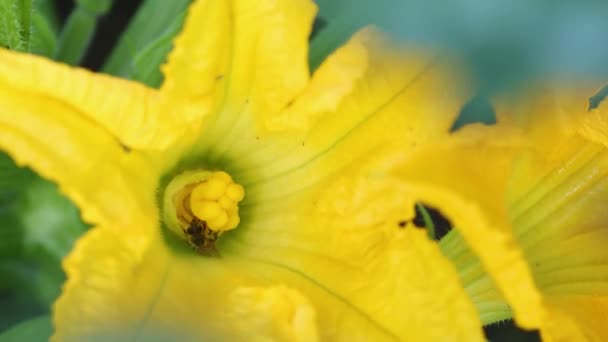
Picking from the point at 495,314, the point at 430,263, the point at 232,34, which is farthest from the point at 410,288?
the point at 232,34

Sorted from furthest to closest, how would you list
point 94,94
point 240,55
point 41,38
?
point 41,38 → point 240,55 → point 94,94

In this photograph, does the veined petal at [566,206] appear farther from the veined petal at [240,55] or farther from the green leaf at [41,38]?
the green leaf at [41,38]

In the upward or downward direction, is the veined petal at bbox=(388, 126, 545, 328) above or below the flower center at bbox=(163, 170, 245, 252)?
below

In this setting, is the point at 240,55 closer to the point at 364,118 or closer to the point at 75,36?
the point at 364,118

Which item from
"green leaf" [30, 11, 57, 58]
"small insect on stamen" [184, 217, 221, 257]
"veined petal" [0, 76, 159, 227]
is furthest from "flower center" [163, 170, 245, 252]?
"green leaf" [30, 11, 57, 58]

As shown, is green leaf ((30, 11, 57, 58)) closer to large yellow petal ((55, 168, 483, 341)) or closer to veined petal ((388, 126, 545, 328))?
large yellow petal ((55, 168, 483, 341))

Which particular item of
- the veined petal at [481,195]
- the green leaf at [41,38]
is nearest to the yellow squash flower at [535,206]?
the veined petal at [481,195]

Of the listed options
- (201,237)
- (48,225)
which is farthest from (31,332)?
(201,237)
